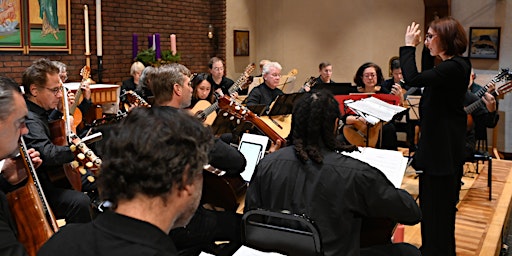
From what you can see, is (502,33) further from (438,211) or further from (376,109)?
(438,211)

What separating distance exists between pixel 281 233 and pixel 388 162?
3.37ft

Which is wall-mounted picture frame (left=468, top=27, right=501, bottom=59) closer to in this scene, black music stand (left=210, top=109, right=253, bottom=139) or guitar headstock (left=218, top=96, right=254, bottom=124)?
black music stand (left=210, top=109, right=253, bottom=139)

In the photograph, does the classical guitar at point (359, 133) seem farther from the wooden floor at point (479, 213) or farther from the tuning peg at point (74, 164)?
the tuning peg at point (74, 164)

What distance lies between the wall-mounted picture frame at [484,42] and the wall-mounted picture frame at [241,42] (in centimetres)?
397

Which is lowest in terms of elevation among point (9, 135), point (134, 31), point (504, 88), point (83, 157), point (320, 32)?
point (83, 157)

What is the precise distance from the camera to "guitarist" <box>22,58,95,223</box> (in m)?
3.01

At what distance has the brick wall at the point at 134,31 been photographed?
22.4 feet

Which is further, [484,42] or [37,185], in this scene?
[484,42]

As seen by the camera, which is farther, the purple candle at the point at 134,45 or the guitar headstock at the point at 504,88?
the purple candle at the point at 134,45

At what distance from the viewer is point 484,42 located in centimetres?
780

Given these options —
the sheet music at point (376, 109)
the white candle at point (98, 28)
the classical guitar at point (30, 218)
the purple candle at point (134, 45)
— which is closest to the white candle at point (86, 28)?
the white candle at point (98, 28)

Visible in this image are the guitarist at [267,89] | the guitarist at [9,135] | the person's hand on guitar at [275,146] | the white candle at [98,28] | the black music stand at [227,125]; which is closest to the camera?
the guitarist at [9,135]

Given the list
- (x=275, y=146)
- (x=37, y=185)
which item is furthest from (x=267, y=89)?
(x=37, y=185)

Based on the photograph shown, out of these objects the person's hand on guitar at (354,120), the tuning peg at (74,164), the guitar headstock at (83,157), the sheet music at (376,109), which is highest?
the sheet music at (376,109)
